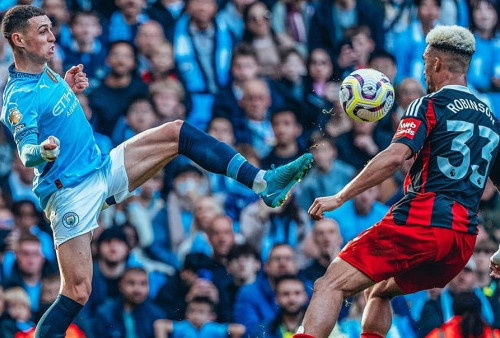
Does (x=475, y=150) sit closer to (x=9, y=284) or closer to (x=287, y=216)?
(x=287, y=216)

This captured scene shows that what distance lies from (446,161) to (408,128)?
34cm

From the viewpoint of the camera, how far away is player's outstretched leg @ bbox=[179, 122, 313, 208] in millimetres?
7324

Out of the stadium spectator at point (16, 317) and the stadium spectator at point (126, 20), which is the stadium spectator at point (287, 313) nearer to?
the stadium spectator at point (16, 317)

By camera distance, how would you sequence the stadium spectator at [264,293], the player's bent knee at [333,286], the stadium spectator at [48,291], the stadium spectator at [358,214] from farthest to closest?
the stadium spectator at [358,214], the stadium spectator at [264,293], the stadium spectator at [48,291], the player's bent knee at [333,286]

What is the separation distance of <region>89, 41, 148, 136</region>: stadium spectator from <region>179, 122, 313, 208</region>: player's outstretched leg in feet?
8.44

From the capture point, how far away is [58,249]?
7.26 metres

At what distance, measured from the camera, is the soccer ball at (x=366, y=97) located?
298 inches

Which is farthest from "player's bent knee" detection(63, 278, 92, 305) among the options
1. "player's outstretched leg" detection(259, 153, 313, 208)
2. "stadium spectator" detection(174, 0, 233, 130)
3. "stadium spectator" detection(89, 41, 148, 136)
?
"stadium spectator" detection(174, 0, 233, 130)

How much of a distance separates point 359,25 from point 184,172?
2332mm

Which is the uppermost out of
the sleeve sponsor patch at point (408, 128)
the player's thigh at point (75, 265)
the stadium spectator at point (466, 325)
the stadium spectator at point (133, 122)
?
the sleeve sponsor patch at point (408, 128)

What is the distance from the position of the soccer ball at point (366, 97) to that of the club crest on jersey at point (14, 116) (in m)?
2.16

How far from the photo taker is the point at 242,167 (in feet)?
24.5

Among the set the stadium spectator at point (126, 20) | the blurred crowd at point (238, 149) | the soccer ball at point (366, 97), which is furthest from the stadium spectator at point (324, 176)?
the soccer ball at point (366, 97)

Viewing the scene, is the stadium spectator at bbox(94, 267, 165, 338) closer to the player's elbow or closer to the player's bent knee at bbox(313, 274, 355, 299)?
the player's bent knee at bbox(313, 274, 355, 299)
